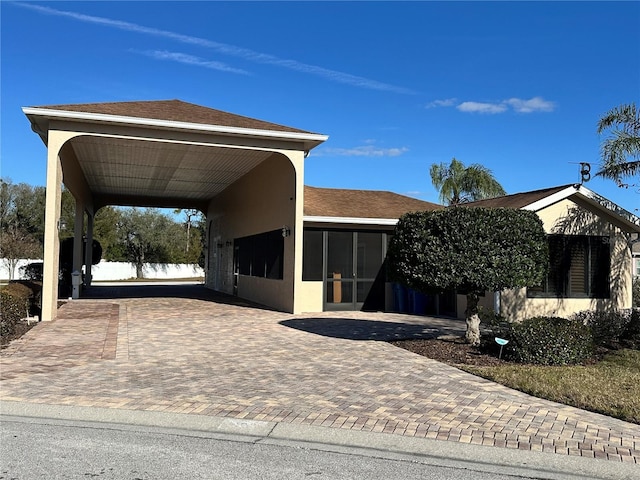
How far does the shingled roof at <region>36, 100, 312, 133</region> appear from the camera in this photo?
13.9 meters

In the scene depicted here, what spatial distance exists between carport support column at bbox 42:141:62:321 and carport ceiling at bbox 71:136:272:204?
2310 mm

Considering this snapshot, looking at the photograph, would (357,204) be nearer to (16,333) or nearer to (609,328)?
(609,328)

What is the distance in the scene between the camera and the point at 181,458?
4699 millimetres

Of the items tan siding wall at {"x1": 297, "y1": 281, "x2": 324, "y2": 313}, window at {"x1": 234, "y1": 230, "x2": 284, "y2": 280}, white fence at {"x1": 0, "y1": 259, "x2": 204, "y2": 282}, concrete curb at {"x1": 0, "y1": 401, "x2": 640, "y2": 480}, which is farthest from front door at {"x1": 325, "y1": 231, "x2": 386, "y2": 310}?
white fence at {"x1": 0, "y1": 259, "x2": 204, "y2": 282}

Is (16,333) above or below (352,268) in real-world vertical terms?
below

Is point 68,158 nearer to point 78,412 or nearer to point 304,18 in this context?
point 304,18

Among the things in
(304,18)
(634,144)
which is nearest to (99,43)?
(304,18)

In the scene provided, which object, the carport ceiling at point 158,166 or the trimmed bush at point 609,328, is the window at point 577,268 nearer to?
the trimmed bush at point 609,328

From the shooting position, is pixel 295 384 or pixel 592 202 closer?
pixel 295 384

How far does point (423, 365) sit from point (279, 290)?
9.11 m

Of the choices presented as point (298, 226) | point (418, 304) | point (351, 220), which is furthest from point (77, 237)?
point (418, 304)

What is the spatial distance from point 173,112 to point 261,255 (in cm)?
636

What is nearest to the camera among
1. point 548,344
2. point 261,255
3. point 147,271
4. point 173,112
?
point 548,344

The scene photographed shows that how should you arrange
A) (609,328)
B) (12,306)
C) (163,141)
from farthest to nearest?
(163,141) → (12,306) → (609,328)
